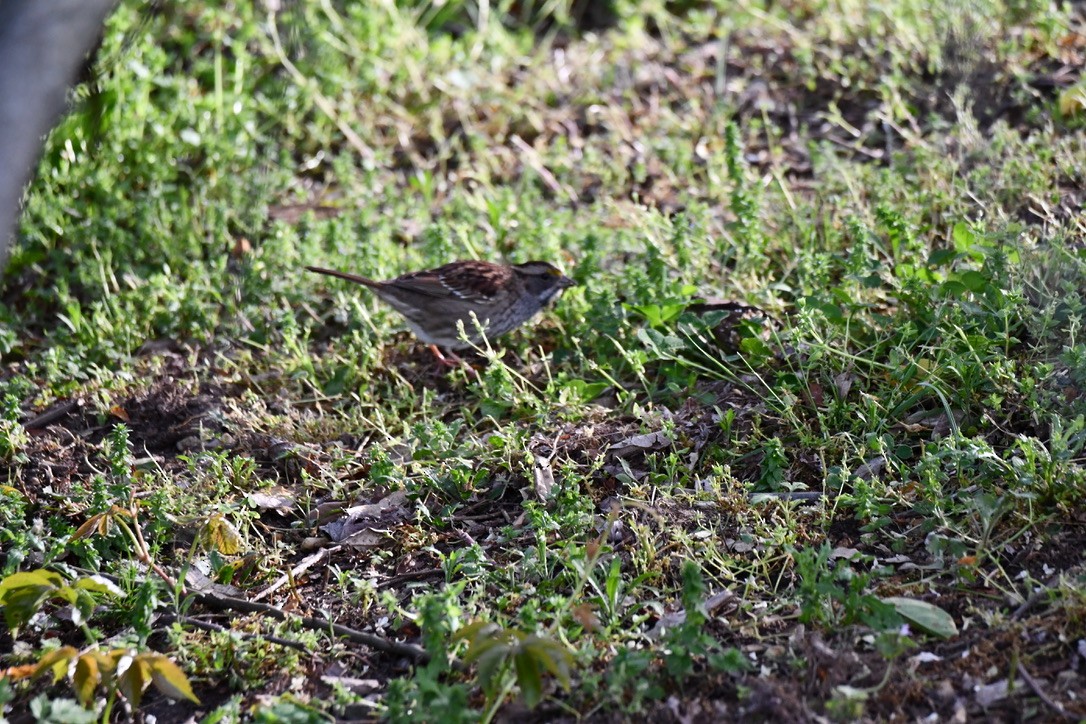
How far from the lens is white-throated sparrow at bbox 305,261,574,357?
6.07m

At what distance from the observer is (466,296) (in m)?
6.18

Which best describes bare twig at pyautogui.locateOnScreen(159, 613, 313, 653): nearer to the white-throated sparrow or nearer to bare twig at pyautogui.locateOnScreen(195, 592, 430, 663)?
bare twig at pyautogui.locateOnScreen(195, 592, 430, 663)

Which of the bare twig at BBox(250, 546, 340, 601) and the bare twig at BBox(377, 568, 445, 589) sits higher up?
the bare twig at BBox(250, 546, 340, 601)

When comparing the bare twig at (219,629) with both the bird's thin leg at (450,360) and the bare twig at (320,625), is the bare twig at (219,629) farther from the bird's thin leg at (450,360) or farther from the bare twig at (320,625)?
the bird's thin leg at (450,360)

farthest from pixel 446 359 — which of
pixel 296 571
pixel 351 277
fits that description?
pixel 296 571

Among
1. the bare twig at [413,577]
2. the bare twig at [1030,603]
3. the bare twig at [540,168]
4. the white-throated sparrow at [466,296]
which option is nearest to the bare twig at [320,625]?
the bare twig at [413,577]

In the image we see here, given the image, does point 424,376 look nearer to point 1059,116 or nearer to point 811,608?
point 811,608

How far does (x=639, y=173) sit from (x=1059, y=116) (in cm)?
255

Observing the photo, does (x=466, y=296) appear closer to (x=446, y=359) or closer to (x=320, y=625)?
(x=446, y=359)

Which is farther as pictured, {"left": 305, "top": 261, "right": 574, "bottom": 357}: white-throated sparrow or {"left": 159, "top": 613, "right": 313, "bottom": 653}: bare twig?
{"left": 305, "top": 261, "right": 574, "bottom": 357}: white-throated sparrow

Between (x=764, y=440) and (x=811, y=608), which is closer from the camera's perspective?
(x=811, y=608)

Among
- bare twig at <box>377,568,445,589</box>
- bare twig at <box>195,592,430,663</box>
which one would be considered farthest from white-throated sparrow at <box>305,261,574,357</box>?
bare twig at <box>195,592,430,663</box>

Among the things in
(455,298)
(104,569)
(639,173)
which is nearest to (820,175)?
(639,173)

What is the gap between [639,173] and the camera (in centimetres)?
773
